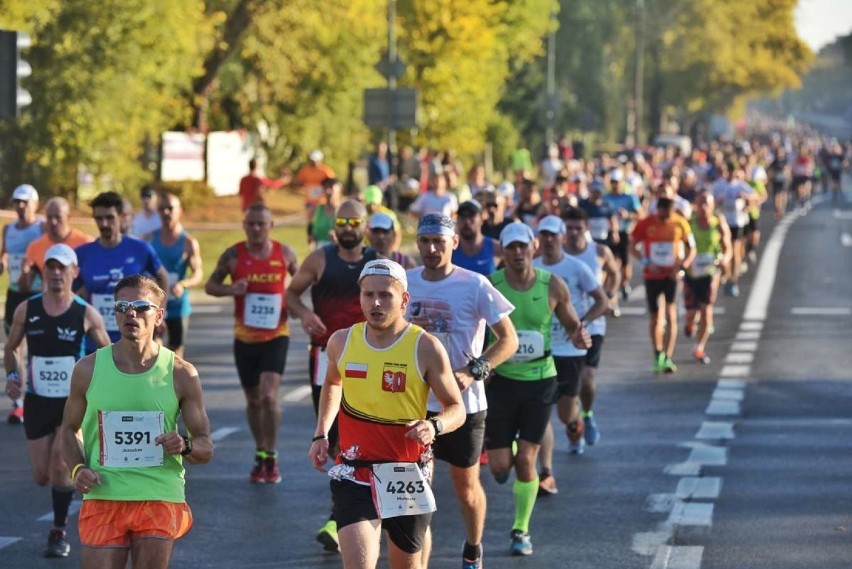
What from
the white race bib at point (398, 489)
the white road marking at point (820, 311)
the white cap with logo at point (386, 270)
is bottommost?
the white road marking at point (820, 311)

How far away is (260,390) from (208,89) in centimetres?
3253

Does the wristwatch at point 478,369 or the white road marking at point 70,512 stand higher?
the wristwatch at point 478,369

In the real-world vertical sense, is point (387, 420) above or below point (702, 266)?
above

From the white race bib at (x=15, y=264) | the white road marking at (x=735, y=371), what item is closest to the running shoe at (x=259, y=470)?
the white race bib at (x=15, y=264)

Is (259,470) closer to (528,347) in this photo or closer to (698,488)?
(528,347)

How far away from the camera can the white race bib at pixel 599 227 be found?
23.5 m

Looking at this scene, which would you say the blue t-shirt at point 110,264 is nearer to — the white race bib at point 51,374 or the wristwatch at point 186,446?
the white race bib at point 51,374

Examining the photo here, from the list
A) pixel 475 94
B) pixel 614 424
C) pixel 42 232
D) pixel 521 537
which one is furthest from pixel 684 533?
pixel 475 94

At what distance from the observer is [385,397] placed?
792 centimetres

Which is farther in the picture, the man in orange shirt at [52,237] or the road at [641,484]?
the man in orange shirt at [52,237]

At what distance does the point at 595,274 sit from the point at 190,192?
92.7 feet

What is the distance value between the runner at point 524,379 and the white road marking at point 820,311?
574 inches

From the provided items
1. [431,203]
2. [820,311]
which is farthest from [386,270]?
[820,311]

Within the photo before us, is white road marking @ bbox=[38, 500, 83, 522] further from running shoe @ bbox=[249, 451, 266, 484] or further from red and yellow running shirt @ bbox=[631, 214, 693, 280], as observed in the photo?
red and yellow running shirt @ bbox=[631, 214, 693, 280]
